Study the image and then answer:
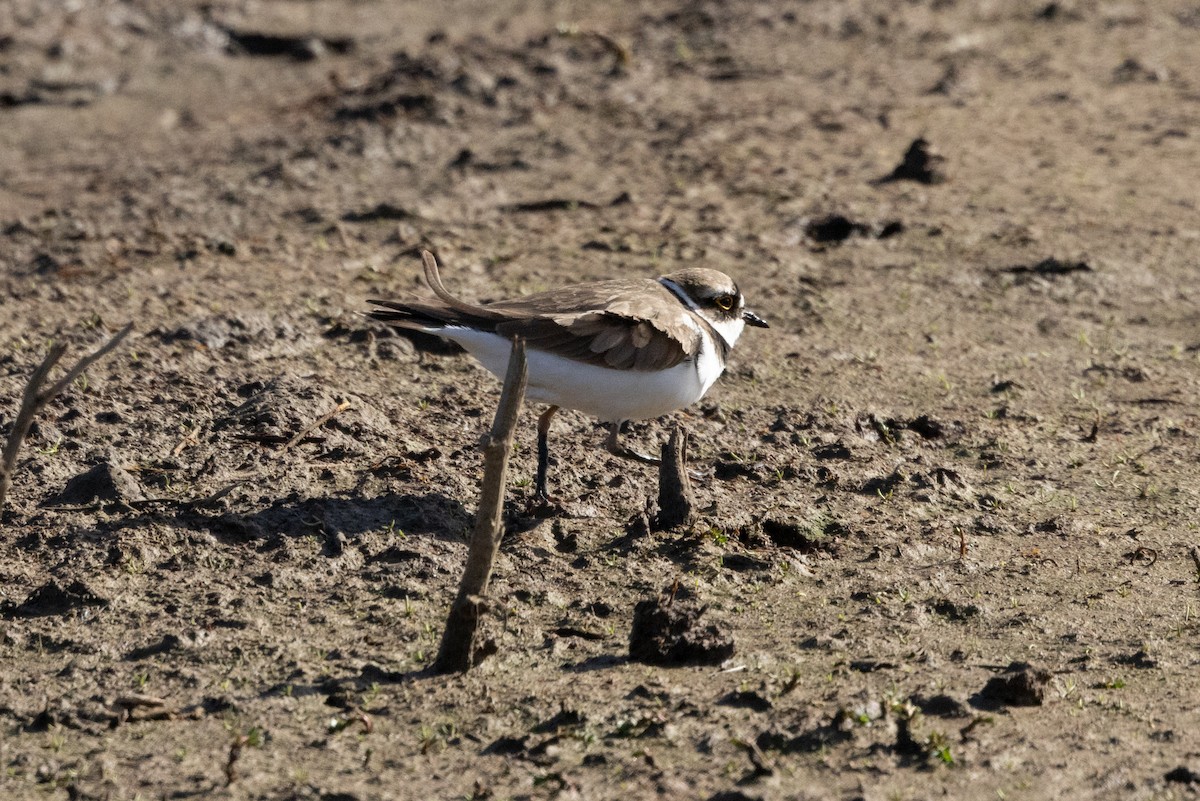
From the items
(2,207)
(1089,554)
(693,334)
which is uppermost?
(693,334)

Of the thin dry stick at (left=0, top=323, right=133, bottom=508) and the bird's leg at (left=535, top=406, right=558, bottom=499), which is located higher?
the thin dry stick at (left=0, top=323, right=133, bottom=508)

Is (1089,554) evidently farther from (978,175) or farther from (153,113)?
(153,113)

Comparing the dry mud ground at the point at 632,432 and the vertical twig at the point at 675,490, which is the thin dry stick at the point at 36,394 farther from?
the vertical twig at the point at 675,490

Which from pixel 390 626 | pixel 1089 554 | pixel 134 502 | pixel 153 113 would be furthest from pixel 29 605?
pixel 153 113

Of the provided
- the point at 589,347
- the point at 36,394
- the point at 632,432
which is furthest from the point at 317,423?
the point at 36,394

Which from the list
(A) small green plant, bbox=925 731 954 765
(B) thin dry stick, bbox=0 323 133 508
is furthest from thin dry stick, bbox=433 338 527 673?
(A) small green plant, bbox=925 731 954 765

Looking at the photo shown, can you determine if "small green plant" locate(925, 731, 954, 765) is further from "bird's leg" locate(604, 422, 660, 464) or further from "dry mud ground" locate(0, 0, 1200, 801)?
A: "bird's leg" locate(604, 422, 660, 464)


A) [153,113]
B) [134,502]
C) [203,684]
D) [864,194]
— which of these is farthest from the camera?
[153,113]

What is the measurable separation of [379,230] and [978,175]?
4.24 m

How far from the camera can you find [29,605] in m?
5.26

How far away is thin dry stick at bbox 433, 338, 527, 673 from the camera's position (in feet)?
14.9

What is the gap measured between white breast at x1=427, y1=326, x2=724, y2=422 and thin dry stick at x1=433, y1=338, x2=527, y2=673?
1338mm

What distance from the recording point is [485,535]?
470 cm

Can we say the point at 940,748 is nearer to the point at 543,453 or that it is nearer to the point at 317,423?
the point at 543,453
